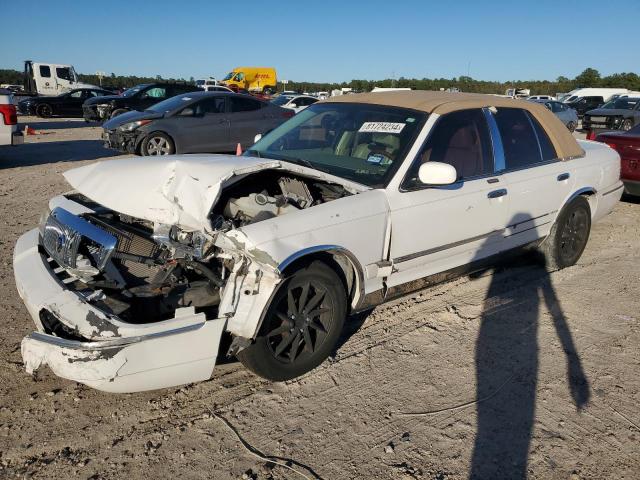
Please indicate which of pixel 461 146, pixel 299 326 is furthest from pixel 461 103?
pixel 299 326

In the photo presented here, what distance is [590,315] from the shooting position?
4.39 meters

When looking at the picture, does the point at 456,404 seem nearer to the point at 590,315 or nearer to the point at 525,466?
the point at 525,466

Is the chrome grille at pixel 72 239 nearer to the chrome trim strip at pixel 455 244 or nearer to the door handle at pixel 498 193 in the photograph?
the chrome trim strip at pixel 455 244

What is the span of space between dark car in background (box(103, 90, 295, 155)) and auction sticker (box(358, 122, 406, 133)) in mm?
8105

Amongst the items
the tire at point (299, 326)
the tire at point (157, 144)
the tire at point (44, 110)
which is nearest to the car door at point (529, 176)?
the tire at point (299, 326)

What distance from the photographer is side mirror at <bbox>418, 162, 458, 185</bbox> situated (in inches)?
137

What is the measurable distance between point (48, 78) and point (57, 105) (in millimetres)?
7240

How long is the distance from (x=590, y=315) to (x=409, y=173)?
81.4 inches

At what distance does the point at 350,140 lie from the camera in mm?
4148

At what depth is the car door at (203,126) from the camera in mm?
11508

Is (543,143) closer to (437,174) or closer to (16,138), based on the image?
(437,174)

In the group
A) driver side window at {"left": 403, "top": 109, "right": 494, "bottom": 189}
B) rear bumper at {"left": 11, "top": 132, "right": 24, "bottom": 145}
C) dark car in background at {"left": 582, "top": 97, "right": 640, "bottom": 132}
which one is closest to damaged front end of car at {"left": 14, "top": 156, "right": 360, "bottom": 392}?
driver side window at {"left": 403, "top": 109, "right": 494, "bottom": 189}

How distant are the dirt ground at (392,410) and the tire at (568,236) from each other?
2.61ft

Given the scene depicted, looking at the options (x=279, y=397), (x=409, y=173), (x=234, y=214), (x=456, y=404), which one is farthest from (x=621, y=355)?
(x=234, y=214)
